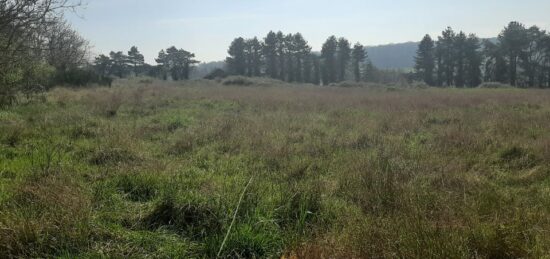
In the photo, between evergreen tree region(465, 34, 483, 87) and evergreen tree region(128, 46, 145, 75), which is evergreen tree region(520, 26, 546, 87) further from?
evergreen tree region(128, 46, 145, 75)

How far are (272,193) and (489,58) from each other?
214ft

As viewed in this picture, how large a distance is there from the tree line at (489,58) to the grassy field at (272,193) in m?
53.2

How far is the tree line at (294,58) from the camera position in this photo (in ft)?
247

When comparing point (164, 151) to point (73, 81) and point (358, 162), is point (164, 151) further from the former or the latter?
point (73, 81)

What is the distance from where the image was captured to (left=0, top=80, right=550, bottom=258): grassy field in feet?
11.8

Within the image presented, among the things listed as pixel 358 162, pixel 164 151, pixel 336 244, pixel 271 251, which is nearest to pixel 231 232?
pixel 271 251

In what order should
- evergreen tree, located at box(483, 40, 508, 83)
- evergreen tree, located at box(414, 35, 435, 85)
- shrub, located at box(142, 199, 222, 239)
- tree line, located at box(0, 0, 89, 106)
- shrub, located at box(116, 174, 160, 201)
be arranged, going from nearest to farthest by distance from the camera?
shrub, located at box(142, 199, 222, 239) → shrub, located at box(116, 174, 160, 201) → tree line, located at box(0, 0, 89, 106) → evergreen tree, located at box(483, 40, 508, 83) → evergreen tree, located at box(414, 35, 435, 85)

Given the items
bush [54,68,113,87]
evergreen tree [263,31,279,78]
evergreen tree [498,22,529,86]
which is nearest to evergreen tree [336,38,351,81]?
evergreen tree [263,31,279,78]

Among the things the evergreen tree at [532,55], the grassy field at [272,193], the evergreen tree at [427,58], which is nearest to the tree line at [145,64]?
the evergreen tree at [427,58]

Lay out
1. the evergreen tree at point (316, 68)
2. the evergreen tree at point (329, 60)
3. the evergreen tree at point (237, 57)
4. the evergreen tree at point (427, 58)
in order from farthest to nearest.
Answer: the evergreen tree at point (237, 57)
the evergreen tree at point (316, 68)
the evergreen tree at point (329, 60)
the evergreen tree at point (427, 58)

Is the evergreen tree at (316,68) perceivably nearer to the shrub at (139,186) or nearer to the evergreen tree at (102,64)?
the evergreen tree at (102,64)

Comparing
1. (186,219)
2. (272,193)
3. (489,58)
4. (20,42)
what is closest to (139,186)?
(186,219)

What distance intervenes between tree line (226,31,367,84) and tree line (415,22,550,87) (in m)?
12.8

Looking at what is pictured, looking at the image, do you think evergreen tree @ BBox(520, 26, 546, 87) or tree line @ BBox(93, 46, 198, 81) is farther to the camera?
tree line @ BBox(93, 46, 198, 81)
